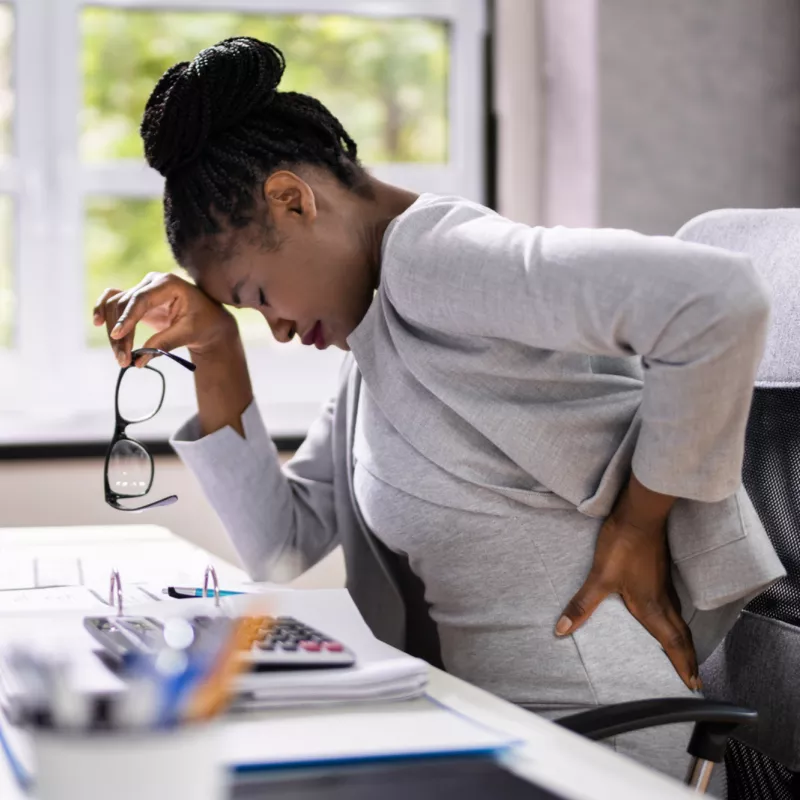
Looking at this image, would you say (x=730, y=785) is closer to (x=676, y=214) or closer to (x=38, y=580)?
(x=38, y=580)

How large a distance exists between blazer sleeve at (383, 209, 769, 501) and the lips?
0.79 ft

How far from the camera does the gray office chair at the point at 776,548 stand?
114 centimetres

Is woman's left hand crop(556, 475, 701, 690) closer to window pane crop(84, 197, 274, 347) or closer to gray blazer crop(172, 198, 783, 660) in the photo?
gray blazer crop(172, 198, 783, 660)

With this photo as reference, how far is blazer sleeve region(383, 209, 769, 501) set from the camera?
94 centimetres

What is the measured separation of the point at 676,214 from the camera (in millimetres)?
2584

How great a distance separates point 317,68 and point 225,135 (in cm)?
163

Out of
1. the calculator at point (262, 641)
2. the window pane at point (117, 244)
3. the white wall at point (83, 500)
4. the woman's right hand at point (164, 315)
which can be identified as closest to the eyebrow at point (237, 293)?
the woman's right hand at point (164, 315)

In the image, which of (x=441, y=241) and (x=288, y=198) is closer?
(x=441, y=241)

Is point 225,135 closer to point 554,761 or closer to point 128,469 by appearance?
point 128,469

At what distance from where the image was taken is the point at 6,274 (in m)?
2.55

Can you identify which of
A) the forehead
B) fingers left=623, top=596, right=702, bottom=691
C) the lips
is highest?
the forehead

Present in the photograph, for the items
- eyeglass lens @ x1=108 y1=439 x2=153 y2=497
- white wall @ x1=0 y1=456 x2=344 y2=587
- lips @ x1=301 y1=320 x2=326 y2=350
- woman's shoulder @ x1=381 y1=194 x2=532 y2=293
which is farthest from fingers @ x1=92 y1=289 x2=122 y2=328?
white wall @ x1=0 y1=456 x2=344 y2=587

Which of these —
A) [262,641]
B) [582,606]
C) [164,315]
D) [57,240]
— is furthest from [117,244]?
[262,641]

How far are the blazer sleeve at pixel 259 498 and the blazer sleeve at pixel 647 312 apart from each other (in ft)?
1.48
